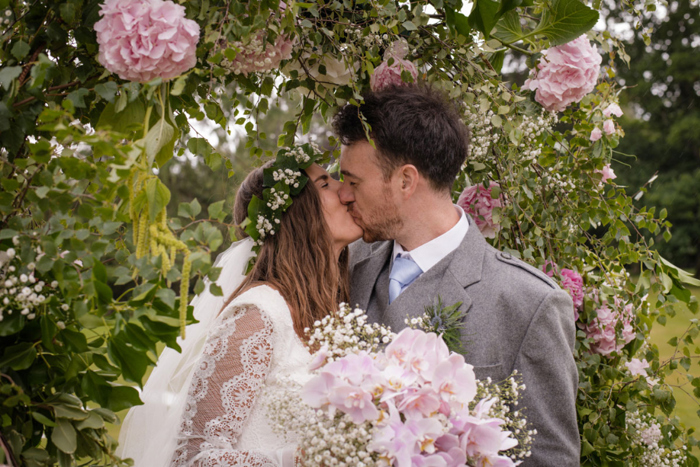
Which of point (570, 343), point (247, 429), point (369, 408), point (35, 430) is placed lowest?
point (247, 429)

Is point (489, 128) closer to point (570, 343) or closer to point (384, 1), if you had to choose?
point (384, 1)

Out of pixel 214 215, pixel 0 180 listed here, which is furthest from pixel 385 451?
Result: pixel 0 180

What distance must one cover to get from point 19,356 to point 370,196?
147 cm

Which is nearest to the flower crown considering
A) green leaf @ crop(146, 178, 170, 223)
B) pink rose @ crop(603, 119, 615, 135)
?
green leaf @ crop(146, 178, 170, 223)

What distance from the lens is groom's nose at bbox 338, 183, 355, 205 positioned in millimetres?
2363

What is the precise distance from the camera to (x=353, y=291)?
240 cm

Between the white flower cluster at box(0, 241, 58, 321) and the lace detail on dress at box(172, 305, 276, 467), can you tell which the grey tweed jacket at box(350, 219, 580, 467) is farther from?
the white flower cluster at box(0, 241, 58, 321)

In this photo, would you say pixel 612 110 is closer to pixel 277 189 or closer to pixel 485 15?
pixel 485 15

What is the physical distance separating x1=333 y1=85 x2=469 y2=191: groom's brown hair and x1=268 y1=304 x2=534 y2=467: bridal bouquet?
3.95ft

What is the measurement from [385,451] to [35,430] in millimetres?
797

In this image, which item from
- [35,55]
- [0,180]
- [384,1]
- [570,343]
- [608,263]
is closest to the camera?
[0,180]

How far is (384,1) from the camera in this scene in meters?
1.62

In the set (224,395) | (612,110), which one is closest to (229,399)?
(224,395)

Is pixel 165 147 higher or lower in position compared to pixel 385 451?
higher
